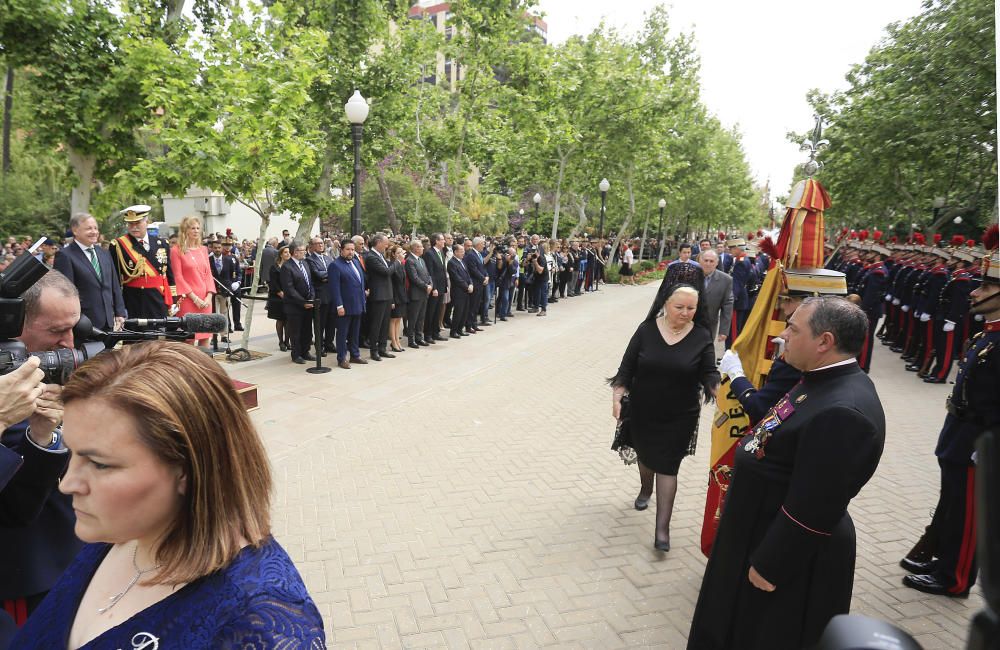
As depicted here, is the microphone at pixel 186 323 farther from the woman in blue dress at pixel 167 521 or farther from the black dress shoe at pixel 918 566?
the black dress shoe at pixel 918 566

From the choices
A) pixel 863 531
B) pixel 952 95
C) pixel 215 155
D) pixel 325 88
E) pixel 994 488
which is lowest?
pixel 863 531

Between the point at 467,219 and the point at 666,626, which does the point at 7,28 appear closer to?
the point at 666,626

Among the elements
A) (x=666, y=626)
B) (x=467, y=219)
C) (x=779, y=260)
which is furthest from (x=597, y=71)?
(x=666, y=626)

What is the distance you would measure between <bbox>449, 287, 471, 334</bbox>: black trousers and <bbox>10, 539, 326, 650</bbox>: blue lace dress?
1171 cm

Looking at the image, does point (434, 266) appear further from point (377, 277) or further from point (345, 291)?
point (345, 291)

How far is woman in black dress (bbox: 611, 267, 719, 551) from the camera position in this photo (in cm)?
418

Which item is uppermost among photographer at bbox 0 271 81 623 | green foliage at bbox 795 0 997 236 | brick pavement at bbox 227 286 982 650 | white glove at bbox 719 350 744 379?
green foliage at bbox 795 0 997 236

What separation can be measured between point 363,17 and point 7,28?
728cm

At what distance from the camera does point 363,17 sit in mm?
13969

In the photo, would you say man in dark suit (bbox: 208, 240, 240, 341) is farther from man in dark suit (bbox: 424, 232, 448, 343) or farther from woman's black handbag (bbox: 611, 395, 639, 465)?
woman's black handbag (bbox: 611, 395, 639, 465)

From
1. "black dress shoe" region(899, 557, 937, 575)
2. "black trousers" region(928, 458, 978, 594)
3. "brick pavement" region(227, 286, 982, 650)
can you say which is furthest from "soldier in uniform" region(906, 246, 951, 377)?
"black trousers" region(928, 458, 978, 594)

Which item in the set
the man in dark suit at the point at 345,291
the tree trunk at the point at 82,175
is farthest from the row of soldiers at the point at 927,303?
the tree trunk at the point at 82,175

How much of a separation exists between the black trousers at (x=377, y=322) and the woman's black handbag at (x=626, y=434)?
6.68m

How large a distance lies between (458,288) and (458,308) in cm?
49
